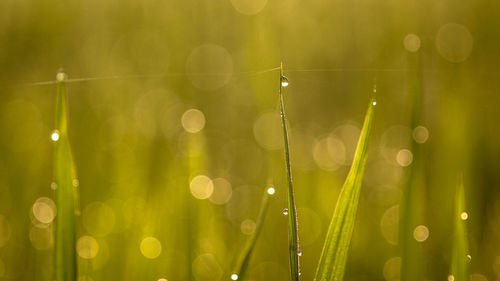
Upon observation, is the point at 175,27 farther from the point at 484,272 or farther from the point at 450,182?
the point at 484,272

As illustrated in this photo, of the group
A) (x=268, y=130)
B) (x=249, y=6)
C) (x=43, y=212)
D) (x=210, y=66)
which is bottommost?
(x=43, y=212)

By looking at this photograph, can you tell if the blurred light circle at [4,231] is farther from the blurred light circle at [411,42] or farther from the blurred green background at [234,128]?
the blurred light circle at [411,42]

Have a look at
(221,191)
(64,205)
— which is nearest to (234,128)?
(221,191)

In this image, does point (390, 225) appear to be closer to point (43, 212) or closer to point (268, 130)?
point (268, 130)

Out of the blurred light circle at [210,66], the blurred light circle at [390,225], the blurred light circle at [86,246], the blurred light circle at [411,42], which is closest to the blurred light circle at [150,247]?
the blurred light circle at [86,246]

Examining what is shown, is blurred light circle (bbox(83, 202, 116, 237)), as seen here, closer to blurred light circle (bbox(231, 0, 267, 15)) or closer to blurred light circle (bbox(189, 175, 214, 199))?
blurred light circle (bbox(189, 175, 214, 199))

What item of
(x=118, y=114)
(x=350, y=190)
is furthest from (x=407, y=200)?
(x=118, y=114)

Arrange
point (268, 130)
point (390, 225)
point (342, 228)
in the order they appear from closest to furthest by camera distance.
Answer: point (342, 228)
point (390, 225)
point (268, 130)
